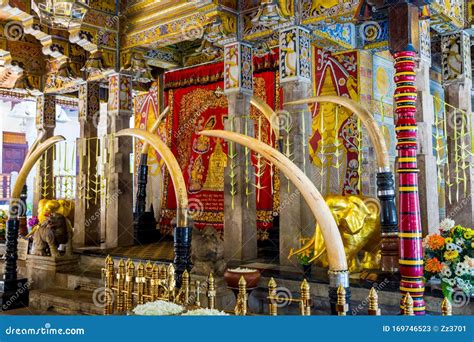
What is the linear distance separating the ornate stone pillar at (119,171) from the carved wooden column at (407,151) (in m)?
6.19


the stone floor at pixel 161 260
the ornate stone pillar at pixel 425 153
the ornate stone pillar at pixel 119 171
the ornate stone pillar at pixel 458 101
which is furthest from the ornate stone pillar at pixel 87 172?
the ornate stone pillar at pixel 458 101

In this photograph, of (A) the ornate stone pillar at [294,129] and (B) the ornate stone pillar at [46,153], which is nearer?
(A) the ornate stone pillar at [294,129]

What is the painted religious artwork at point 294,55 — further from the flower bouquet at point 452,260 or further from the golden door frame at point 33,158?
the golden door frame at point 33,158

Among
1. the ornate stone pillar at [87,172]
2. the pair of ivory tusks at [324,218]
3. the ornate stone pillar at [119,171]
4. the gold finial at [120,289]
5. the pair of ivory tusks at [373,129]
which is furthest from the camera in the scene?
the ornate stone pillar at [87,172]

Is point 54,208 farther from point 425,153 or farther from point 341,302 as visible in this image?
point 341,302

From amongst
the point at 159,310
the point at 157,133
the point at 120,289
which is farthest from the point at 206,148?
the point at 159,310

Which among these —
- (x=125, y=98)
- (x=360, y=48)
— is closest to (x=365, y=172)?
(x=360, y=48)

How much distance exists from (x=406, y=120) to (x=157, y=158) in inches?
Result: 320

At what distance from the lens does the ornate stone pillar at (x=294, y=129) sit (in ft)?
21.5

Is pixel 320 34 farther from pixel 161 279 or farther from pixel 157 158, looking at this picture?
pixel 157 158

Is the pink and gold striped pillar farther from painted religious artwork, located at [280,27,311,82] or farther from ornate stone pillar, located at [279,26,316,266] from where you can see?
painted religious artwork, located at [280,27,311,82]

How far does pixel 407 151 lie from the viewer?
3924mm

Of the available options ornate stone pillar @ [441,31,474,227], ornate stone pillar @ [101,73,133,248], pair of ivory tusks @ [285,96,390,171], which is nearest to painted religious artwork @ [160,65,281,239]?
ornate stone pillar @ [101,73,133,248]

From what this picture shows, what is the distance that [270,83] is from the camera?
944 cm
